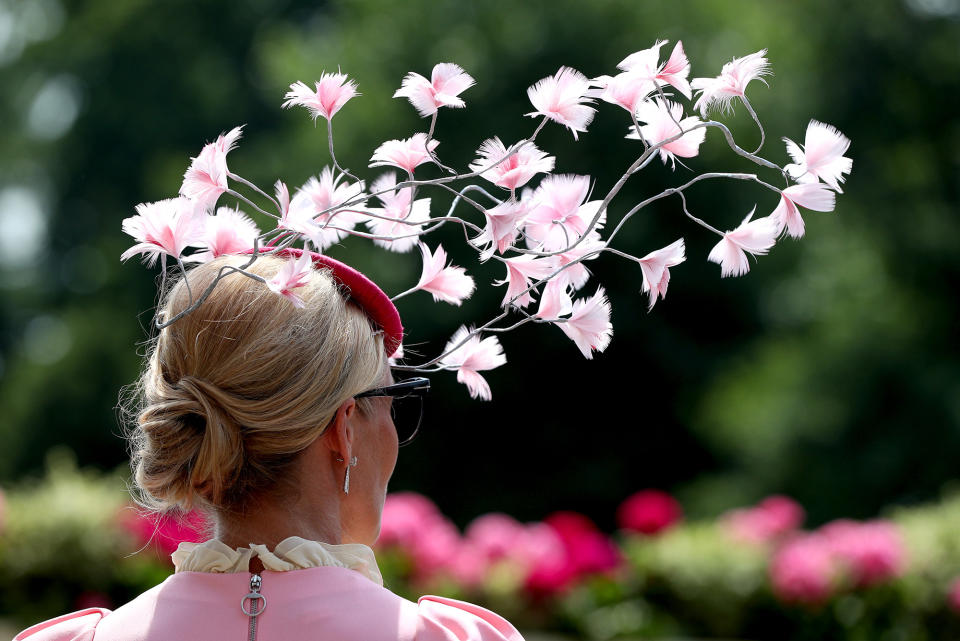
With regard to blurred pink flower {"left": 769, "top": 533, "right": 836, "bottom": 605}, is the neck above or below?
below

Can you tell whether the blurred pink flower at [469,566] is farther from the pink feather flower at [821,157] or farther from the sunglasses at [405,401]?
the pink feather flower at [821,157]

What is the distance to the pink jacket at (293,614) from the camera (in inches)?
54.8

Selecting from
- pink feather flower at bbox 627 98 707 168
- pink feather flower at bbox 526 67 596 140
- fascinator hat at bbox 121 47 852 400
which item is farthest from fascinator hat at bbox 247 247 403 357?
pink feather flower at bbox 627 98 707 168

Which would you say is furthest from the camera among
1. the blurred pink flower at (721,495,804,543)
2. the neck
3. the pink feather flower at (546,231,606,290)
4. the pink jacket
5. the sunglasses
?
the blurred pink flower at (721,495,804,543)

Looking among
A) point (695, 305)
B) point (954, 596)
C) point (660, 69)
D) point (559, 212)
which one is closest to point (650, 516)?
point (954, 596)

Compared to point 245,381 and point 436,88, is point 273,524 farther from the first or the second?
point 436,88

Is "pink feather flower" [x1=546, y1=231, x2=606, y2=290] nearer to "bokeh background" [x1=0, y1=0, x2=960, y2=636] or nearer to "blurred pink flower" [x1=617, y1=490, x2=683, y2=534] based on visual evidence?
"blurred pink flower" [x1=617, y1=490, x2=683, y2=534]

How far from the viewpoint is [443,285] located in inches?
75.3

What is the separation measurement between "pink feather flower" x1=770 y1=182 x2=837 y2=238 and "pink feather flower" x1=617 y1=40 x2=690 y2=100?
216mm

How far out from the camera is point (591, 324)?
66.7 inches

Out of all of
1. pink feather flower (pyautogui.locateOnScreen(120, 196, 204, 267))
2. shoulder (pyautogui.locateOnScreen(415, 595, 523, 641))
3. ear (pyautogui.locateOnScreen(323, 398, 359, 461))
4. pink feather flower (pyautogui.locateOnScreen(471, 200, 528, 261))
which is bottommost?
shoulder (pyautogui.locateOnScreen(415, 595, 523, 641))

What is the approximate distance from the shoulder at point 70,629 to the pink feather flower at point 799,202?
1.15 metres

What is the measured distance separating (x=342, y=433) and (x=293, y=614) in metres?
0.26

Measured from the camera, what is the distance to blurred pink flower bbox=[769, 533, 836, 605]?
5621 millimetres
